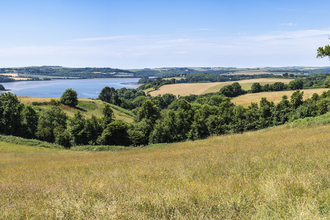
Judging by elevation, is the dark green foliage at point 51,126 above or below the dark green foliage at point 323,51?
below

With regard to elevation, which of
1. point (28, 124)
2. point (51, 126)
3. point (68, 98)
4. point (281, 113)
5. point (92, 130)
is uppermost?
point (68, 98)

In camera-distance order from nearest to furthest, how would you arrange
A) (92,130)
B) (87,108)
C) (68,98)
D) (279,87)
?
(92,130), (68,98), (87,108), (279,87)

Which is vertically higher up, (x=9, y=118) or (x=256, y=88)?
(x=256, y=88)

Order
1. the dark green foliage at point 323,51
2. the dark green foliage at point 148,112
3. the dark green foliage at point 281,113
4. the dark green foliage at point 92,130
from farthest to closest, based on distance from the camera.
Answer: the dark green foliage at point 148,112 < the dark green foliage at point 281,113 < the dark green foliage at point 92,130 < the dark green foliage at point 323,51

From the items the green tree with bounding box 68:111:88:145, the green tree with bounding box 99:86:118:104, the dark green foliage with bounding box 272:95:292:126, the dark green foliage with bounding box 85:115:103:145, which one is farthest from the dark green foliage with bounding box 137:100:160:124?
the green tree with bounding box 99:86:118:104

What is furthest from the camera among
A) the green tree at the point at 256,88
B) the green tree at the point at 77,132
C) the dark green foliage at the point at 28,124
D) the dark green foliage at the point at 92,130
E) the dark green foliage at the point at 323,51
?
the green tree at the point at 256,88

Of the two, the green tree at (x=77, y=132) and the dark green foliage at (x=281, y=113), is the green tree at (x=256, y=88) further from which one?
the green tree at (x=77, y=132)

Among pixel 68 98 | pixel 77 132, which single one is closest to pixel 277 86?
pixel 68 98

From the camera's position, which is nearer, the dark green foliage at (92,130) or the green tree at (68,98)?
the dark green foliage at (92,130)

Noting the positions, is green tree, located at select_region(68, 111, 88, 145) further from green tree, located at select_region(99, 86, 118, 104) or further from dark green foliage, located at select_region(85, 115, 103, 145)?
green tree, located at select_region(99, 86, 118, 104)

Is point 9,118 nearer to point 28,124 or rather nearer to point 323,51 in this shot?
point 28,124

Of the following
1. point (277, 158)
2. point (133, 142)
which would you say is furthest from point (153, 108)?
point (277, 158)

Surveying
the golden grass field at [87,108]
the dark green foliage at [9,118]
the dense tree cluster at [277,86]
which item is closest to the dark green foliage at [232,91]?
the dense tree cluster at [277,86]

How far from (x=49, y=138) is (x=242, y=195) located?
46.5 m
